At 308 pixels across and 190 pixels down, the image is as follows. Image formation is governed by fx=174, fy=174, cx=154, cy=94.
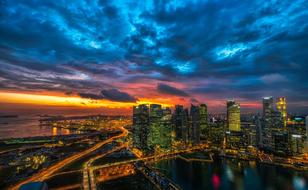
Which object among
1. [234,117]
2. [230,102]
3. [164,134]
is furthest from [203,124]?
[164,134]

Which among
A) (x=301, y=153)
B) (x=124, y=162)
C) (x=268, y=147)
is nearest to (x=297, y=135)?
(x=301, y=153)

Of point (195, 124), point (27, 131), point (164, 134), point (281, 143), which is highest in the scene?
point (195, 124)

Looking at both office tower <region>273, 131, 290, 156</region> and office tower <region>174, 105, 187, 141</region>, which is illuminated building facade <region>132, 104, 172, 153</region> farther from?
office tower <region>273, 131, 290, 156</region>

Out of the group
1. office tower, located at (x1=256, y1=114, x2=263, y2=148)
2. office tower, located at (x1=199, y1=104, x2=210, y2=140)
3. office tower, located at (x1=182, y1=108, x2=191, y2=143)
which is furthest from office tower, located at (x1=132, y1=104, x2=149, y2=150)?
office tower, located at (x1=256, y1=114, x2=263, y2=148)

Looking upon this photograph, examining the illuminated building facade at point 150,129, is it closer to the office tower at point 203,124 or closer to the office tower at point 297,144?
the office tower at point 203,124

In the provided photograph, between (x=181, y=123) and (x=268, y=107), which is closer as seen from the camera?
(x=268, y=107)

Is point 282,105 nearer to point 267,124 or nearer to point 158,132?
point 267,124

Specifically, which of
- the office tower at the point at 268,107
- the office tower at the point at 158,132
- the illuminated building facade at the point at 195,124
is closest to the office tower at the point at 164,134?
the office tower at the point at 158,132
